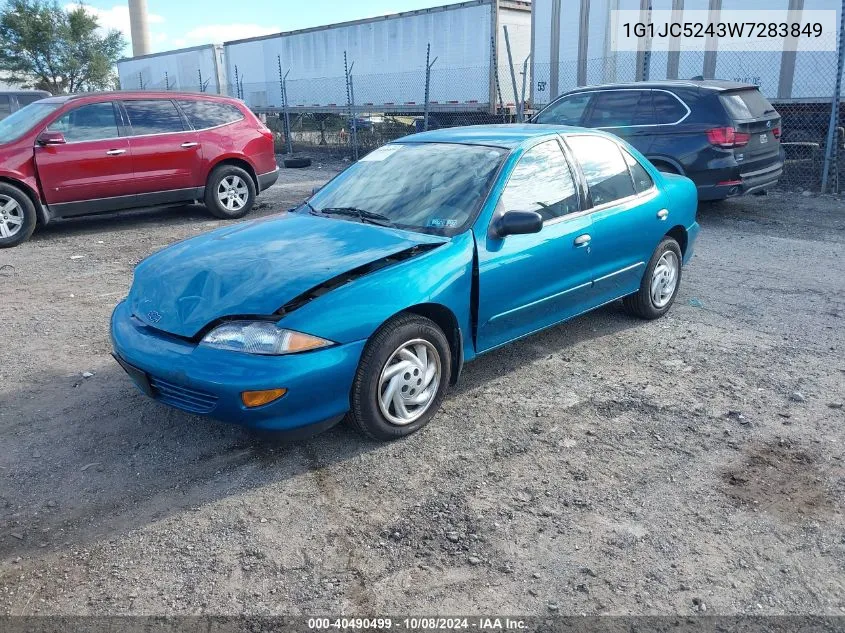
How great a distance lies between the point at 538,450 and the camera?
12.4 feet

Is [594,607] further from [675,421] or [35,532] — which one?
[35,532]

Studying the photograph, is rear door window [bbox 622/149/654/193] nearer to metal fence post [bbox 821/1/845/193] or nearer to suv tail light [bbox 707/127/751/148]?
suv tail light [bbox 707/127/751/148]

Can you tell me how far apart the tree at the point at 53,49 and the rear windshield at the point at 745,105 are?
4311cm

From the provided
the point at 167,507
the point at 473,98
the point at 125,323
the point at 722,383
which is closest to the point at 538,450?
the point at 722,383

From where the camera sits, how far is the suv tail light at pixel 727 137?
901 cm

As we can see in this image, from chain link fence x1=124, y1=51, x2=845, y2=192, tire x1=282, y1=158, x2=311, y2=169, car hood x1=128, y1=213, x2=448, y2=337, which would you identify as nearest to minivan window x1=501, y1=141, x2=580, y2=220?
car hood x1=128, y1=213, x2=448, y2=337

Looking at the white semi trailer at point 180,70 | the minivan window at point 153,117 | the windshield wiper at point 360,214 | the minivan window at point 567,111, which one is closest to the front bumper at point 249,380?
the windshield wiper at point 360,214

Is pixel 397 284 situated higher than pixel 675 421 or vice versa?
pixel 397 284

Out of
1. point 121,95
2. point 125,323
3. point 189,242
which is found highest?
point 121,95

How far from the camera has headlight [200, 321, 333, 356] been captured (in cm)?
333

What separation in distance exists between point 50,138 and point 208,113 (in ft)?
7.07

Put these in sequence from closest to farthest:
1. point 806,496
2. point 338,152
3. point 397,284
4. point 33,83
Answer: point 806,496 < point 397,284 < point 338,152 < point 33,83

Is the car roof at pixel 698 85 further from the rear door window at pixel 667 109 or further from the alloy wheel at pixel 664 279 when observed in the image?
the alloy wheel at pixel 664 279

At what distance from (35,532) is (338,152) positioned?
17645 millimetres
